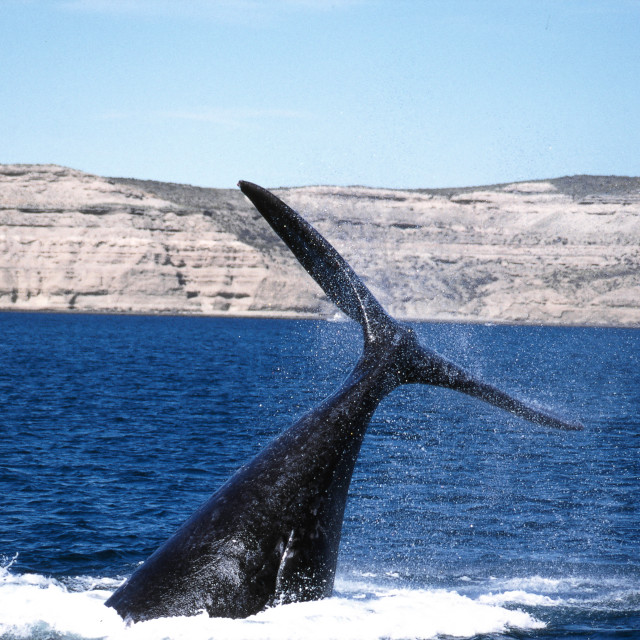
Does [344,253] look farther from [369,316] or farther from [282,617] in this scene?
[282,617]

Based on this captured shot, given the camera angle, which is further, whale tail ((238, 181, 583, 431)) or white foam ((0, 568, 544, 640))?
whale tail ((238, 181, 583, 431))

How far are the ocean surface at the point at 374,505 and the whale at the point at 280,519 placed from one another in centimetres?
25

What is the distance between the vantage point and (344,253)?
12950 centimetres

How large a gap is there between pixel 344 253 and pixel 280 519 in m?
120

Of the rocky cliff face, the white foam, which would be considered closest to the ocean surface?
the white foam

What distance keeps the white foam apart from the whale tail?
2.85 meters

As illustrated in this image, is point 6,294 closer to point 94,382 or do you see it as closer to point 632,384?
point 94,382

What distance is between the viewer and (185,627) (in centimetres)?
958

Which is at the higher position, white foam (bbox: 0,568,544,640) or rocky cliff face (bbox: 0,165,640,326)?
rocky cliff face (bbox: 0,165,640,326)

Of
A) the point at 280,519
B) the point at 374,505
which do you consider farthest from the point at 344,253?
the point at 280,519

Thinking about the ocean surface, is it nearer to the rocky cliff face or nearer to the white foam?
the white foam

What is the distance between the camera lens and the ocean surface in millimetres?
12055

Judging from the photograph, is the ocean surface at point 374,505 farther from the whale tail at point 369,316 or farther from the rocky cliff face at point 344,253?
the rocky cliff face at point 344,253

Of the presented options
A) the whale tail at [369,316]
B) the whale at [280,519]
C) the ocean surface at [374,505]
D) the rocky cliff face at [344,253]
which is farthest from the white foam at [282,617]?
the rocky cliff face at [344,253]
